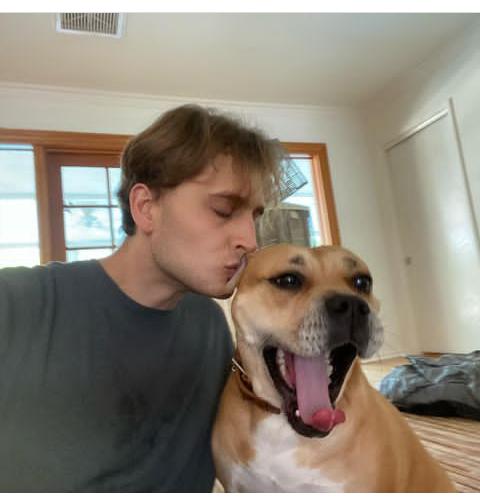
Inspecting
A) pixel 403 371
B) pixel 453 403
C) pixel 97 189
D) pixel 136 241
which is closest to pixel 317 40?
pixel 97 189

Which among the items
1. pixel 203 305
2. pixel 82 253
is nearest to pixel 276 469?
pixel 203 305

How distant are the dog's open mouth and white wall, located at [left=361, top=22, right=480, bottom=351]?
3699 mm

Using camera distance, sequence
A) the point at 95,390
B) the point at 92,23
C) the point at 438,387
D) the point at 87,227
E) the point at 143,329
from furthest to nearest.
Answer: the point at 87,227 < the point at 92,23 < the point at 438,387 < the point at 143,329 < the point at 95,390

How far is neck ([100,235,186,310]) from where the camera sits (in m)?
1.41

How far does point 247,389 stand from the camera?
131 centimetres

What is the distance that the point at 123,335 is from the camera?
1.32 metres

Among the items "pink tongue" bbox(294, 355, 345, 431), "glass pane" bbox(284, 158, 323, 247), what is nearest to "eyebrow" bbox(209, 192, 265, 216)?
"pink tongue" bbox(294, 355, 345, 431)

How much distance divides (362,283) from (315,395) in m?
Result: 0.35

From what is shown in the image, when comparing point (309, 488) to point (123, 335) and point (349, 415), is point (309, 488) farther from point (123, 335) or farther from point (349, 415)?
point (123, 335)

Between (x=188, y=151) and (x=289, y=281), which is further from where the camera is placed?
(x=188, y=151)

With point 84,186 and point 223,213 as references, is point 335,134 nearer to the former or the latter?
point 84,186

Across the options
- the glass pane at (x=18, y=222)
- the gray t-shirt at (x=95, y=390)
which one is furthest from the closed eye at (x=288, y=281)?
the glass pane at (x=18, y=222)

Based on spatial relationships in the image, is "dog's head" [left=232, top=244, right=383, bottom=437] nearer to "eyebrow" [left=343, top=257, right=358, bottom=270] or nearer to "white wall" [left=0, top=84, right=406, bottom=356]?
"eyebrow" [left=343, top=257, right=358, bottom=270]

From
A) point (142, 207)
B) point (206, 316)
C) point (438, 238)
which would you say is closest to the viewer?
point (142, 207)
